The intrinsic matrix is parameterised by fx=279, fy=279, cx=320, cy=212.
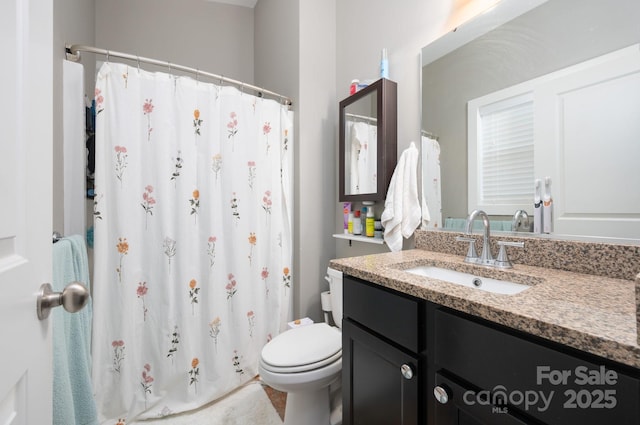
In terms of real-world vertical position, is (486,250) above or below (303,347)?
above

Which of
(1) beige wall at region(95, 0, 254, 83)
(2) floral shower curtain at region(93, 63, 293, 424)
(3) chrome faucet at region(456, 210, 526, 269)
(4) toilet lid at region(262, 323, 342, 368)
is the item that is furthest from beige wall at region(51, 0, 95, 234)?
(3) chrome faucet at region(456, 210, 526, 269)

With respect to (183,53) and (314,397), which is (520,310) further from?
(183,53)

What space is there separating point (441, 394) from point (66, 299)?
0.83 metres

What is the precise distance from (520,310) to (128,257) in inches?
61.2

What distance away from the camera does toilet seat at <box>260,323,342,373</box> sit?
1184 millimetres

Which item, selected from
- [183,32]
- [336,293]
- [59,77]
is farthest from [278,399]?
[183,32]

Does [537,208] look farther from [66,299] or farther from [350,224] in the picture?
[66,299]

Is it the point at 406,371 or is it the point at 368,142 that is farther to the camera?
the point at 368,142

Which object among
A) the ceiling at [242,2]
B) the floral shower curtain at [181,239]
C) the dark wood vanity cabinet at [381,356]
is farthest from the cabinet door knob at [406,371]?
the ceiling at [242,2]

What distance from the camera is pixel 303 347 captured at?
4.27 feet

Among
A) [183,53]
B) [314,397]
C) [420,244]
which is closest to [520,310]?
[420,244]

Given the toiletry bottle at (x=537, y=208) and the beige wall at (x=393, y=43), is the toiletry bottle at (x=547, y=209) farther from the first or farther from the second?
the beige wall at (x=393, y=43)

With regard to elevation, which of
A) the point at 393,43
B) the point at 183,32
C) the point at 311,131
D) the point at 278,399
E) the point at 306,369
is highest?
the point at 183,32

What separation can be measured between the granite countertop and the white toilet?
499mm
